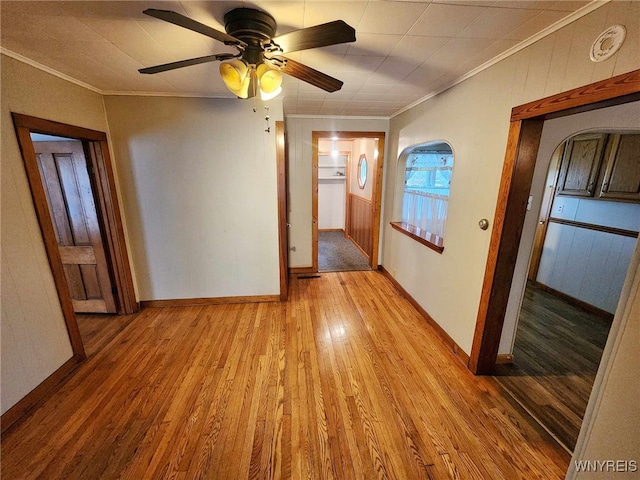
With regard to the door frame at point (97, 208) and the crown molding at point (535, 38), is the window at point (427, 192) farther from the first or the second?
the door frame at point (97, 208)

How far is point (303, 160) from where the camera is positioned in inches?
148

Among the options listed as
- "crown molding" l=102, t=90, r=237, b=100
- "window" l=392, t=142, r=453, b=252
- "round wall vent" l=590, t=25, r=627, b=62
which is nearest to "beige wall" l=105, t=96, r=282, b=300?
"crown molding" l=102, t=90, r=237, b=100

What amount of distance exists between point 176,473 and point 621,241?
430cm

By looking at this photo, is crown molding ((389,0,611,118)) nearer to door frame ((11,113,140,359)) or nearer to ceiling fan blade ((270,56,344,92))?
ceiling fan blade ((270,56,344,92))

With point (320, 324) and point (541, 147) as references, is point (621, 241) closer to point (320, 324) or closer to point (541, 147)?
point (541, 147)

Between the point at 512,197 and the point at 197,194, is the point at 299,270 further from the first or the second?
the point at 512,197

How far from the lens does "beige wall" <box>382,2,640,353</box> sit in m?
1.22

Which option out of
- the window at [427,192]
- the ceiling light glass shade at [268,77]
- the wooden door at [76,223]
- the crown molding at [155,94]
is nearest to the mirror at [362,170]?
the window at [427,192]

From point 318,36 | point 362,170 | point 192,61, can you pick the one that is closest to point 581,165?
point 362,170

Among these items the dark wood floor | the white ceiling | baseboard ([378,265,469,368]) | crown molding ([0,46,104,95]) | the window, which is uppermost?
the white ceiling

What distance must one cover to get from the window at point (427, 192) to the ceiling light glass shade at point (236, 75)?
205 centimetres

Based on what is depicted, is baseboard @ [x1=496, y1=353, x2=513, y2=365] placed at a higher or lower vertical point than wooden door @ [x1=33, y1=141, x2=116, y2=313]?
lower

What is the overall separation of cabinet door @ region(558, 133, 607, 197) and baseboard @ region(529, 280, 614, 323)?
1.23m

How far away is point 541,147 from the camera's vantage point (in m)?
1.66
